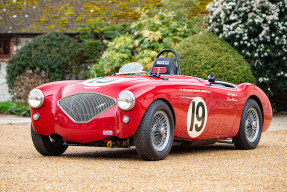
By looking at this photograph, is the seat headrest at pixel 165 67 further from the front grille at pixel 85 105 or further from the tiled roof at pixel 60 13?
the tiled roof at pixel 60 13

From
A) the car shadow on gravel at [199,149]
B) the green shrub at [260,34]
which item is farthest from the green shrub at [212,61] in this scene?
the car shadow on gravel at [199,149]

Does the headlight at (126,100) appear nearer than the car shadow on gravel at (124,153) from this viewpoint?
Yes

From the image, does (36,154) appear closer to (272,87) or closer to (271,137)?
(271,137)

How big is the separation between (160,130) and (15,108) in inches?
467

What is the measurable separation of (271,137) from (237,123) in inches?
96.6

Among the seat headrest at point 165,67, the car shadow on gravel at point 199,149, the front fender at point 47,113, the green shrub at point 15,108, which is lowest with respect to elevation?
the green shrub at point 15,108

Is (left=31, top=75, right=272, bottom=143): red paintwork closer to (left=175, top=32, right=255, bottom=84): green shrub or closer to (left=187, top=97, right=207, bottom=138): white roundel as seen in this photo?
(left=187, top=97, right=207, bottom=138): white roundel

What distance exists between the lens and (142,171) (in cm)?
501

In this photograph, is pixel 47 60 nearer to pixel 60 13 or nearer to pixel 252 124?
pixel 60 13

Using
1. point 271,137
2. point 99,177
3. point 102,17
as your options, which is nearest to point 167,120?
point 99,177

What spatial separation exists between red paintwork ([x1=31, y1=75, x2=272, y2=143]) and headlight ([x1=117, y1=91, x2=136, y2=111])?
5 cm

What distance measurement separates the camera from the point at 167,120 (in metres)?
5.96

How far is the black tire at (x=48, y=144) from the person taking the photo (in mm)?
6332

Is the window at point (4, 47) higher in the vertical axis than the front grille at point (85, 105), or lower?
higher
